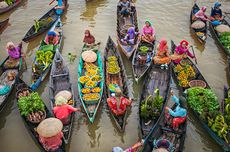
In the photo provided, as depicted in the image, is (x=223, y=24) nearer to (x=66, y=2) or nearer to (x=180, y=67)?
(x=180, y=67)

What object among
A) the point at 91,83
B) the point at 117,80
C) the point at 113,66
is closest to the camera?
the point at 91,83

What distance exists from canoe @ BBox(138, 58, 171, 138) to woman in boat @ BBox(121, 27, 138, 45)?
2199 mm

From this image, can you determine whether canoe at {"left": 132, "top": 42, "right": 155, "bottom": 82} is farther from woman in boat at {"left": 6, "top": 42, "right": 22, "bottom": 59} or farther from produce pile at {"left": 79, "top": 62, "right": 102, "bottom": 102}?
woman in boat at {"left": 6, "top": 42, "right": 22, "bottom": 59}

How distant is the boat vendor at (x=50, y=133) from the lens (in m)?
9.12

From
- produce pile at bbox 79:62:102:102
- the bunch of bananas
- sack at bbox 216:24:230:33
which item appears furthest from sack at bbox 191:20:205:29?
the bunch of bananas

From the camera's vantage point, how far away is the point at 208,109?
36.0ft

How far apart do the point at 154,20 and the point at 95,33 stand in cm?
433

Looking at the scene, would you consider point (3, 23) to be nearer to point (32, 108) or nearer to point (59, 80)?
point (59, 80)

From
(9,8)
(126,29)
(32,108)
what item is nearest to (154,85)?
(126,29)

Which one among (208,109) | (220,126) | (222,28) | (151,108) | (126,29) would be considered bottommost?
(220,126)

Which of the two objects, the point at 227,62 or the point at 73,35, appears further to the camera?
the point at 73,35

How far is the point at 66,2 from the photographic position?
19.9 meters

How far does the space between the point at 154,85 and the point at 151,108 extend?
7.10ft

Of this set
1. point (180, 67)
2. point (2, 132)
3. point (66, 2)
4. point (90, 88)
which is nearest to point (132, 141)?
point (90, 88)
